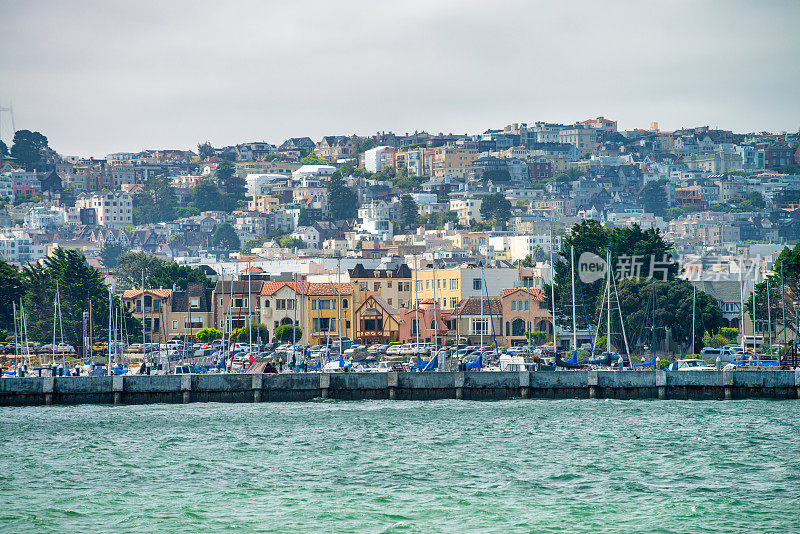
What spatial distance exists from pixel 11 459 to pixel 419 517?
15946 millimetres

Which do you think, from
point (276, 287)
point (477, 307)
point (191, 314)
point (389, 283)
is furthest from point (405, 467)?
point (191, 314)

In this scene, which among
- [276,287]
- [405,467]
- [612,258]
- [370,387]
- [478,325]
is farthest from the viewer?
[276,287]

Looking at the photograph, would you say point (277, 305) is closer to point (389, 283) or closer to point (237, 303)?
point (237, 303)

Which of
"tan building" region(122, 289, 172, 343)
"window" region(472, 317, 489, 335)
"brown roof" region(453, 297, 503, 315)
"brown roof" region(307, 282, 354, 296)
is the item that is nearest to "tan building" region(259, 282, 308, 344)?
"brown roof" region(307, 282, 354, 296)

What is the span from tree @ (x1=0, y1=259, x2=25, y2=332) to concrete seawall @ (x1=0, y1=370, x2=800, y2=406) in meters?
34.6

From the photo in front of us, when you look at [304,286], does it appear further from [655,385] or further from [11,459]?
[11,459]

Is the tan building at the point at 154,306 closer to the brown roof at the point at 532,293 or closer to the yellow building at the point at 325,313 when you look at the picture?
the yellow building at the point at 325,313

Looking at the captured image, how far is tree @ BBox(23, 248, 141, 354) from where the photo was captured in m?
87.1

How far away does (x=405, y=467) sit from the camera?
38.5 metres

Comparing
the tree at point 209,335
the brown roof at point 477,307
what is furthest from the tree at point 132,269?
the brown roof at point 477,307

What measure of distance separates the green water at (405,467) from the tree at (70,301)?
36.2 m

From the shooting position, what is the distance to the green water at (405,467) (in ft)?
103

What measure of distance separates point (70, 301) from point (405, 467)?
5512cm

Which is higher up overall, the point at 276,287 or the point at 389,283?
the point at 389,283
